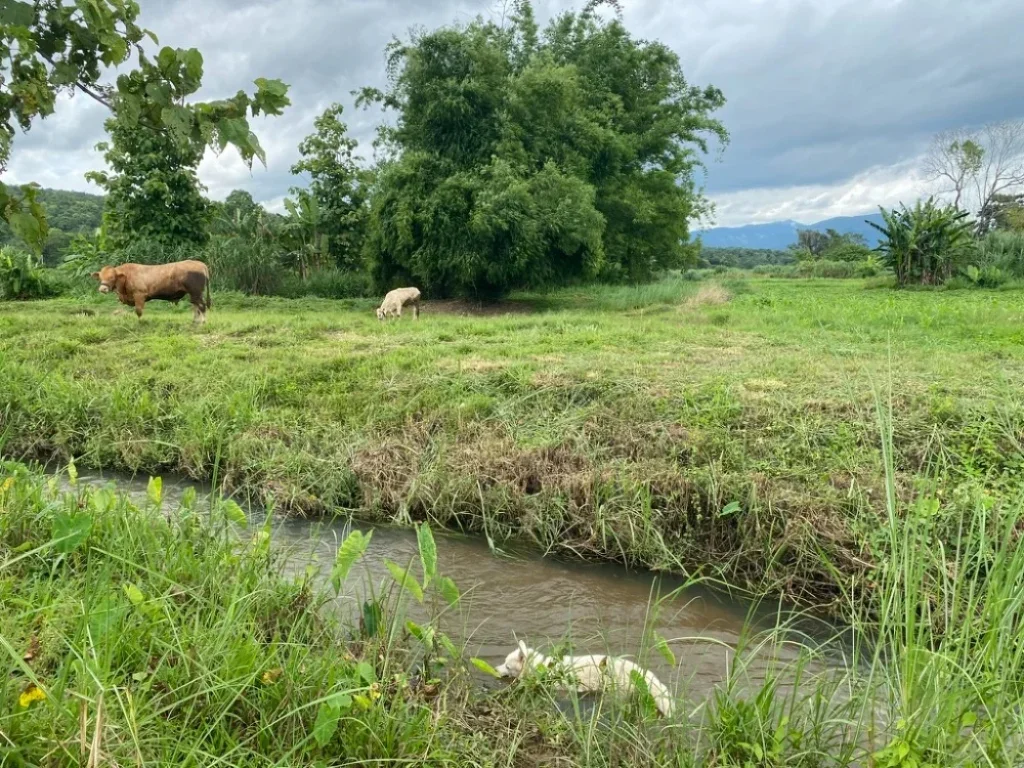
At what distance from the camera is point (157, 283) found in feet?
36.8

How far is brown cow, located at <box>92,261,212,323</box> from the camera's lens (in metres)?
10.9

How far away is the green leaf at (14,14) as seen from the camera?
1.40 m

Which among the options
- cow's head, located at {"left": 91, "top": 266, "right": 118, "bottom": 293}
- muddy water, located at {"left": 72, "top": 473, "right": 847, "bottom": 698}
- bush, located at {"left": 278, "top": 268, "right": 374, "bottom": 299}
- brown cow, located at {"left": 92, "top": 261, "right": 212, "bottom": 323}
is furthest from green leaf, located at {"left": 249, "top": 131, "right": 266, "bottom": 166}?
bush, located at {"left": 278, "top": 268, "right": 374, "bottom": 299}

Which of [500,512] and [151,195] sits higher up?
[151,195]

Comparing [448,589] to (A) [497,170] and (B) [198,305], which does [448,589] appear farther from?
(A) [497,170]

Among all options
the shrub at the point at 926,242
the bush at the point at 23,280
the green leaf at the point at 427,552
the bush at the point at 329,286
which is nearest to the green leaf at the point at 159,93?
the green leaf at the point at 427,552

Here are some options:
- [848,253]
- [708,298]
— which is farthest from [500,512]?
[848,253]

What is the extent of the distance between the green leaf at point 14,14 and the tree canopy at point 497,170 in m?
11.8

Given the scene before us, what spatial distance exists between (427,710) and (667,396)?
396cm

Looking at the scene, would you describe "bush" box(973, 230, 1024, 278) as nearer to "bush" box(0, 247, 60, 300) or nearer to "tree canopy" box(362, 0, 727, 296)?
"tree canopy" box(362, 0, 727, 296)

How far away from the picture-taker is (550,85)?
14492mm

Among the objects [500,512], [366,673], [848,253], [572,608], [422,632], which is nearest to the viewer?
[366,673]

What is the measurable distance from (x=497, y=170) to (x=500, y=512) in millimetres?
9765

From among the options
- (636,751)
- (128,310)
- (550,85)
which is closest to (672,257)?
(550,85)
